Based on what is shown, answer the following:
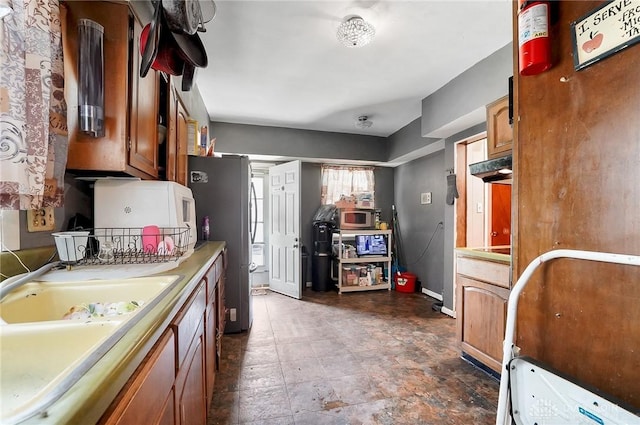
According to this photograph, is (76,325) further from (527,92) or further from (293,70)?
(293,70)

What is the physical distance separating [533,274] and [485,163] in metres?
1.42

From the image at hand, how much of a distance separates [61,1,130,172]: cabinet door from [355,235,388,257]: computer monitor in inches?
144

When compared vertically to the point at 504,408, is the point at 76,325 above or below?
above

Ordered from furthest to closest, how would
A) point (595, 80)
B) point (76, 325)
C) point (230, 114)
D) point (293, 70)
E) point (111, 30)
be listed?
point (230, 114)
point (293, 70)
point (111, 30)
point (595, 80)
point (76, 325)

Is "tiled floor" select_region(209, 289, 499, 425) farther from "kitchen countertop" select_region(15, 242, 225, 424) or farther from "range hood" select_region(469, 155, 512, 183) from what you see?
"range hood" select_region(469, 155, 512, 183)

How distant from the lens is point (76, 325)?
617 mm

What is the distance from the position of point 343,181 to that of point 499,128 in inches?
114

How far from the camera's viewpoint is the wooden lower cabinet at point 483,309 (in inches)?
77.6

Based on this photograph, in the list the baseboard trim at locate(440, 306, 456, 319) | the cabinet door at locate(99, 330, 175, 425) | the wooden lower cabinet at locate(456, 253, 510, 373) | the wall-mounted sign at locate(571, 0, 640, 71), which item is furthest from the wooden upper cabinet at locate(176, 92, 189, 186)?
the baseboard trim at locate(440, 306, 456, 319)

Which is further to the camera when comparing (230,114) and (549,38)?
(230,114)

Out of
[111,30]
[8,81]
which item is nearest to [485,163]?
[111,30]

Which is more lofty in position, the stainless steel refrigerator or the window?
the window

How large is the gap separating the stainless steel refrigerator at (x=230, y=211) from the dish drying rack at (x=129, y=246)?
1.29 m

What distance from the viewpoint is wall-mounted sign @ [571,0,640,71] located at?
0.66m
